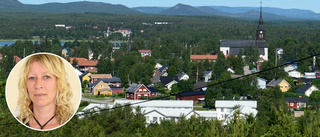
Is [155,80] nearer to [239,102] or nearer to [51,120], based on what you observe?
[239,102]

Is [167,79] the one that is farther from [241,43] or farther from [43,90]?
[43,90]

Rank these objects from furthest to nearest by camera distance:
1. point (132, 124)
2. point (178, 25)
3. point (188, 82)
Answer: point (178, 25) < point (188, 82) < point (132, 124)

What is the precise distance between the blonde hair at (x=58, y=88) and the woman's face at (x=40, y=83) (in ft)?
0.05

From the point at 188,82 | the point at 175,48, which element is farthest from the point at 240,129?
the point at 175,48

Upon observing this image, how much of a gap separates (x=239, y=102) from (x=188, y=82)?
5.66m

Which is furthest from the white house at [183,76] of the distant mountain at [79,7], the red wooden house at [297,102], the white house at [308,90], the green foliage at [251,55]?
the distant mountain at [79,7]

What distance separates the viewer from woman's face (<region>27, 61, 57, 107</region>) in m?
2.24

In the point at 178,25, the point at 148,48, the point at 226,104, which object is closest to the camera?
the point at 226,104

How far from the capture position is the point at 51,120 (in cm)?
234

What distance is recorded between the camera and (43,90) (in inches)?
88.4

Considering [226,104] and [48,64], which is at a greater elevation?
[48,64]

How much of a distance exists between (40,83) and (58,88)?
3.3 inches

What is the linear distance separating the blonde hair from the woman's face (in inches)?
0.6

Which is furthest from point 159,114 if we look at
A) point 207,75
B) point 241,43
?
point 241,43
